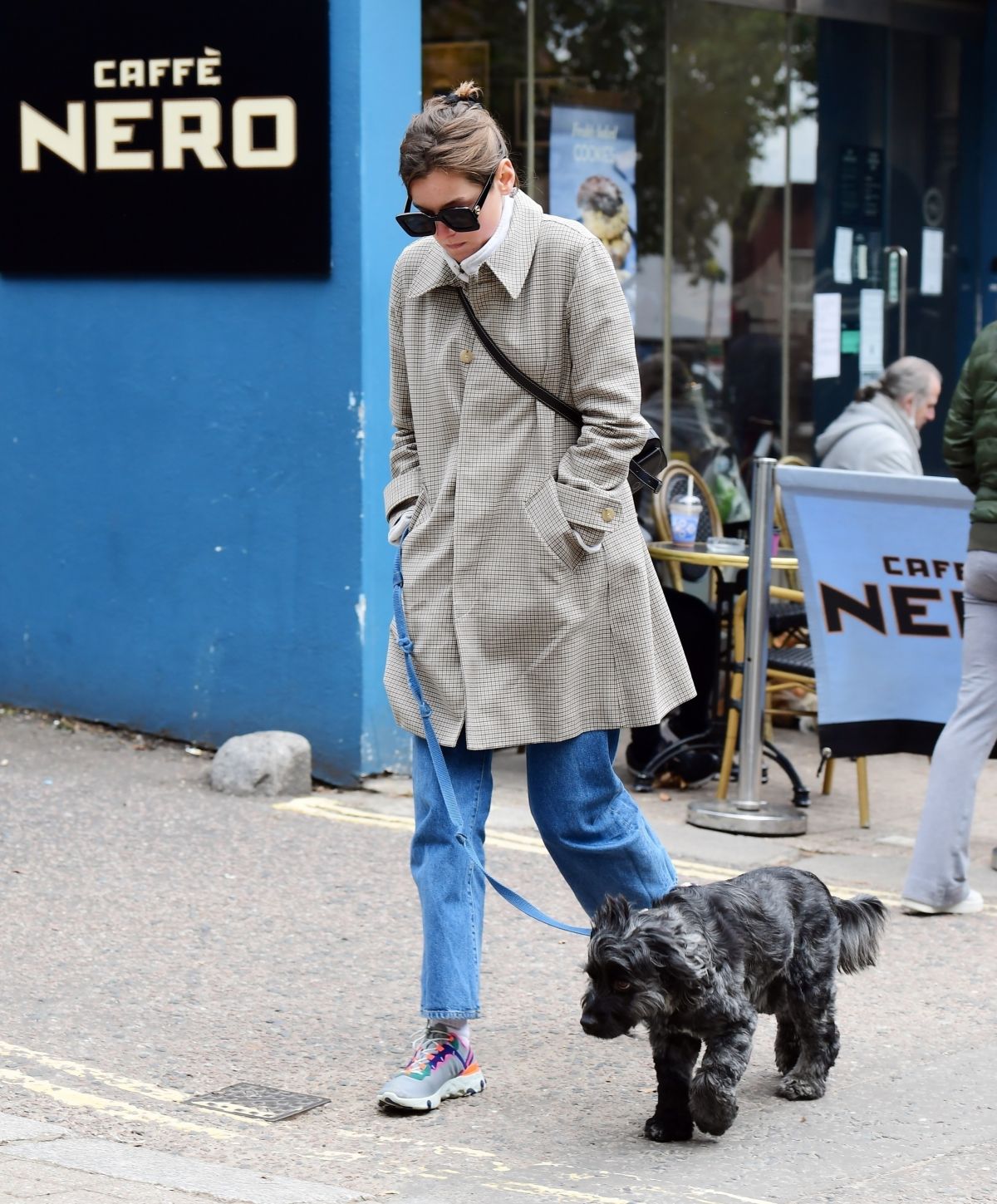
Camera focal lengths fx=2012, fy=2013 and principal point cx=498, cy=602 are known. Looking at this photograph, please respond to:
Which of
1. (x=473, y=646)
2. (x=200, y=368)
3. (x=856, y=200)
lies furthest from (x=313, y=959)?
(x=856, y=200)

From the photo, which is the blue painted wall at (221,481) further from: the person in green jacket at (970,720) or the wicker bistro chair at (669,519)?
the person in green jacket at (970,720)

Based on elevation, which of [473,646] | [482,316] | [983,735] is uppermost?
[482,316]

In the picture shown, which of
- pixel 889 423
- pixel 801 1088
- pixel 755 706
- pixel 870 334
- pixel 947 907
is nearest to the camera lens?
pixel 801 1088

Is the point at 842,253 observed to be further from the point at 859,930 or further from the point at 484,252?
the point at 484,252

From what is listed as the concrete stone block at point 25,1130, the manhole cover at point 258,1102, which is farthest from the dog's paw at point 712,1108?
the concrete stone block at point 25,1130

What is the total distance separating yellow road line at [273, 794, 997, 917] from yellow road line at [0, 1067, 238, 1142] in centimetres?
231

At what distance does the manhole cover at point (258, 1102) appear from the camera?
4.46 metres

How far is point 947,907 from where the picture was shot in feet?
20.4

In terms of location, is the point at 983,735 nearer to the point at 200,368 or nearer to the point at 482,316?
the point at 482,316

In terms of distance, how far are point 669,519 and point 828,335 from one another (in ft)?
11.3

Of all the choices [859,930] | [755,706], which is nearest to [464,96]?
[859,930]

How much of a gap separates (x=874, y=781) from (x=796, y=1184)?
14.4 ft

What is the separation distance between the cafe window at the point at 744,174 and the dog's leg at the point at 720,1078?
19.6ft

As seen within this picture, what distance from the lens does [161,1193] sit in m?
3.88
